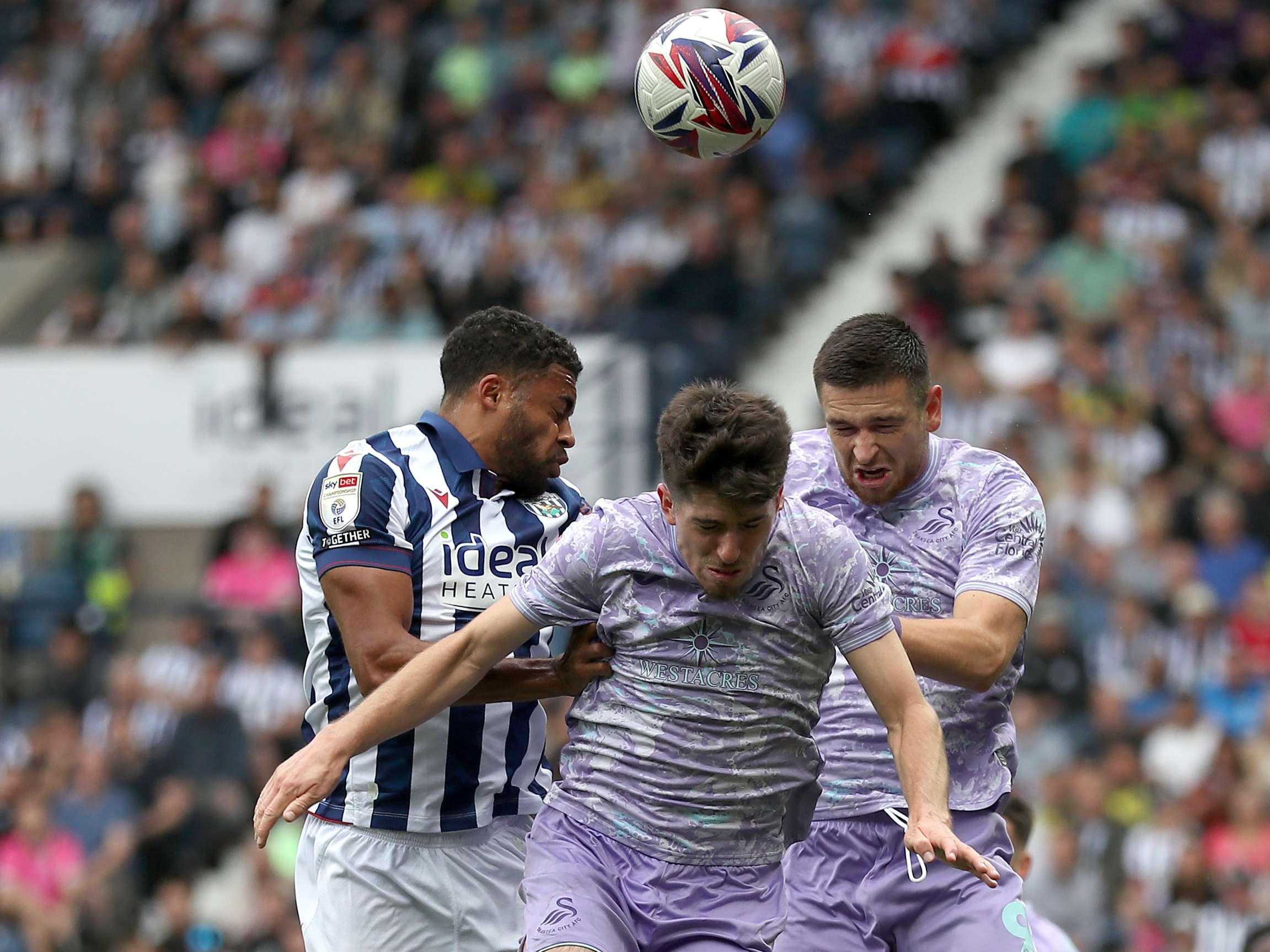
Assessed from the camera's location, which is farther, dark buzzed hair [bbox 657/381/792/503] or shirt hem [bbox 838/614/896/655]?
shirt hem [bbox 838/614/896/655]

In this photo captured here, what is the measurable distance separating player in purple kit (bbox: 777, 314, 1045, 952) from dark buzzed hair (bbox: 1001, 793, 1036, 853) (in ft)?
2.68

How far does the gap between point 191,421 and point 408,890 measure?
8.65 m

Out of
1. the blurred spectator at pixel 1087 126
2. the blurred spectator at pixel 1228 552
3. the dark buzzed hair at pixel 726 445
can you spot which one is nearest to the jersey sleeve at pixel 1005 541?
the dark buzzed hair at pixel 726 445

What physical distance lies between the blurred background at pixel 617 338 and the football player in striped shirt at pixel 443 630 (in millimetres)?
5208

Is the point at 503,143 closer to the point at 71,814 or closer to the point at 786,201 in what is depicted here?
the point at 786,201

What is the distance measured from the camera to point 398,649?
4691 mm

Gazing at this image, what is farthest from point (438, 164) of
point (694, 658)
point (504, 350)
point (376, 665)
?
point (694, 658)

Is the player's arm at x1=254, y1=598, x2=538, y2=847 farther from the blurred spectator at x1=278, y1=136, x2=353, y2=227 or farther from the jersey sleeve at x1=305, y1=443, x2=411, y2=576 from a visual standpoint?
the blurred spectator at x1=278, y1=136, x2=353, y2=227

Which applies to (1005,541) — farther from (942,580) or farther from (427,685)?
(427,685)

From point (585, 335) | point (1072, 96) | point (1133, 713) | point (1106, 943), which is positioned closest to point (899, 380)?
point (1106, 943)

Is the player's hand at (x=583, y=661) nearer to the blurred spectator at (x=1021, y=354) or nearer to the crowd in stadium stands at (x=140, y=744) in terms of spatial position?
the crowd in stadium stands at (x=140, y=744)

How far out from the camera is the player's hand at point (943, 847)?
395 centimetres

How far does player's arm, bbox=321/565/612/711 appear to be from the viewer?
4.44 meters

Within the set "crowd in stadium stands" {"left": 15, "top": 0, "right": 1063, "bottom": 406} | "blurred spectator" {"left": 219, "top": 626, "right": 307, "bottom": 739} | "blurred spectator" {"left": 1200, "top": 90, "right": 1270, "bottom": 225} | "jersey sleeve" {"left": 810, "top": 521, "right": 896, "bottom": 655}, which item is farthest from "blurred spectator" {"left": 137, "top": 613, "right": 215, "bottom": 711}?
"jersey sleeve" {"left": 810, "top": 521, "right": 896, "bottom": 655}
